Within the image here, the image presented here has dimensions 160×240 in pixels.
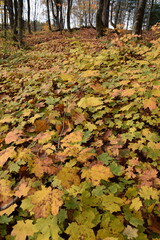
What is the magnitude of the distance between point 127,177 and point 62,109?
5.44 ft

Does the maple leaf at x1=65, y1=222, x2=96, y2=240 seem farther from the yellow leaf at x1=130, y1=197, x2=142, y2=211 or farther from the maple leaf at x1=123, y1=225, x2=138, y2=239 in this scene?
the yellow leaf at x1=130, y1=197, x2=142, y2=211

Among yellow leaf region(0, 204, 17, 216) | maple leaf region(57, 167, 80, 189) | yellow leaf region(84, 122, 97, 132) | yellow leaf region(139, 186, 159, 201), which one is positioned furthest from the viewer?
yellow leaf region(84, 122, 97, 132)

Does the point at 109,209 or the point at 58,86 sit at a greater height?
the point at 58,86

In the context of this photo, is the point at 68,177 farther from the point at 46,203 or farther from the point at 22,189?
the point at 22,189

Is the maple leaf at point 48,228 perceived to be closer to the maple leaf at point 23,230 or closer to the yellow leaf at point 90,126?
the maple leaf at point 23,230

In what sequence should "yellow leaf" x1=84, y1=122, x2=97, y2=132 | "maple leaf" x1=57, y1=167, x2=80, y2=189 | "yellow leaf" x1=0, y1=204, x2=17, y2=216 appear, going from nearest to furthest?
"maple leaf" x1=57, y1=167, x2=80, y2=189, "yellow leaf" x1=0, y1=204, x2=17, y2=216, "yellow leaf" x1=84, y1=122, x2=97, y2=132

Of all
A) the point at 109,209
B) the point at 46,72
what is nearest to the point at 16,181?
the point at 109,209

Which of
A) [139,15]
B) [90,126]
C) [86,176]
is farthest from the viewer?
[139,15]

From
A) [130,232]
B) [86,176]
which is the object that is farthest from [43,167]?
[130,232]

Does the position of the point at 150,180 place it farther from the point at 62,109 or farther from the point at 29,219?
the point at 62,109

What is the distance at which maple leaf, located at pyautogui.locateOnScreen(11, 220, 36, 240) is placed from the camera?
1386 mm

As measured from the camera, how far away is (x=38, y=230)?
1.39 meters

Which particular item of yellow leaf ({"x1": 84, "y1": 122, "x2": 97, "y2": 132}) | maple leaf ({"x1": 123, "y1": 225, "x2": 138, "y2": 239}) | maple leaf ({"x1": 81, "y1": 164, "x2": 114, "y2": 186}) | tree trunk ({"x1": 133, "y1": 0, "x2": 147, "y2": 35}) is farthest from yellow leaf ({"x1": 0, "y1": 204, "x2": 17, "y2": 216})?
tree trunk ({"x1": 133, "y1": 0, "x2": 147, "y2": 35})

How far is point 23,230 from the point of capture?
1.42 meters
